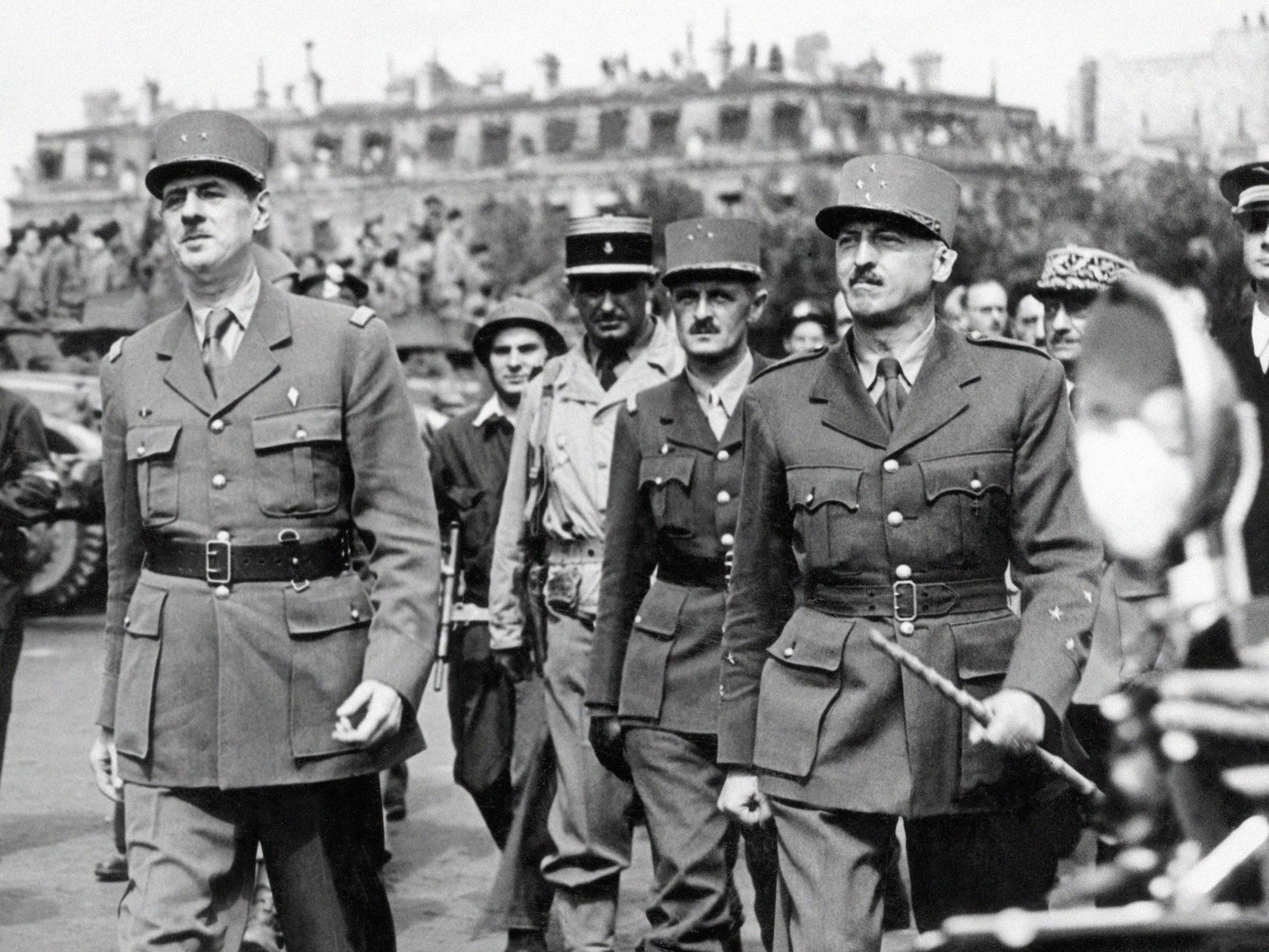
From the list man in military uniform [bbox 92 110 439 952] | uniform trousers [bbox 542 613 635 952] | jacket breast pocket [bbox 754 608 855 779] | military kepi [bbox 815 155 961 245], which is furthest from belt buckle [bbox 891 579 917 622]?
uniform trousers [bbox 542 613 635 952]

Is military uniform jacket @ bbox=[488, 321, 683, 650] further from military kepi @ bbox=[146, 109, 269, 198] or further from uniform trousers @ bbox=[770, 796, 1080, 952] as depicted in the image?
uniform trousers @ bbox=[770, 796, 1080, 952]

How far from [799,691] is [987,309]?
6.45 meters

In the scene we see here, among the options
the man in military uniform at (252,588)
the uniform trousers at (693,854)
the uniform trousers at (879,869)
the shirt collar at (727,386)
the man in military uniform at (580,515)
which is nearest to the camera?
the uniform trousers at (879,869)

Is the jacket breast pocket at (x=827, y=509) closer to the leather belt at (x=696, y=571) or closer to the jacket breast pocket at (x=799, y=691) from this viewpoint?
the jacket breast pocket at (x=799, y=691)

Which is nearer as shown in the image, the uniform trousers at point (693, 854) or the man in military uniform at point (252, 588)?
the man in military uniform at point (252, 588)

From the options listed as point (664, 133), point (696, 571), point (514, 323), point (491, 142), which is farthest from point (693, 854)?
point (491, 142)

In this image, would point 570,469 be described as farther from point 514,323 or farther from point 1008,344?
point 1008,344

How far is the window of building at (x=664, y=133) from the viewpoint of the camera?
99062 millimetres

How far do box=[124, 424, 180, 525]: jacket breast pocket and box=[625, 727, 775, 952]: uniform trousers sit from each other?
186cm

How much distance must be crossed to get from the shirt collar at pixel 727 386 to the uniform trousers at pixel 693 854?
3.30 feet

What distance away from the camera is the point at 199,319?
5.72 meters

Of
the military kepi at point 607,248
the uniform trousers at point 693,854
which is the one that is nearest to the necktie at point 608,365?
the military kepi at point 607,248

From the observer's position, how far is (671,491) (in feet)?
22.7

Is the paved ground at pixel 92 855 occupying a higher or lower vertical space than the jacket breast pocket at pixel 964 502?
lower
